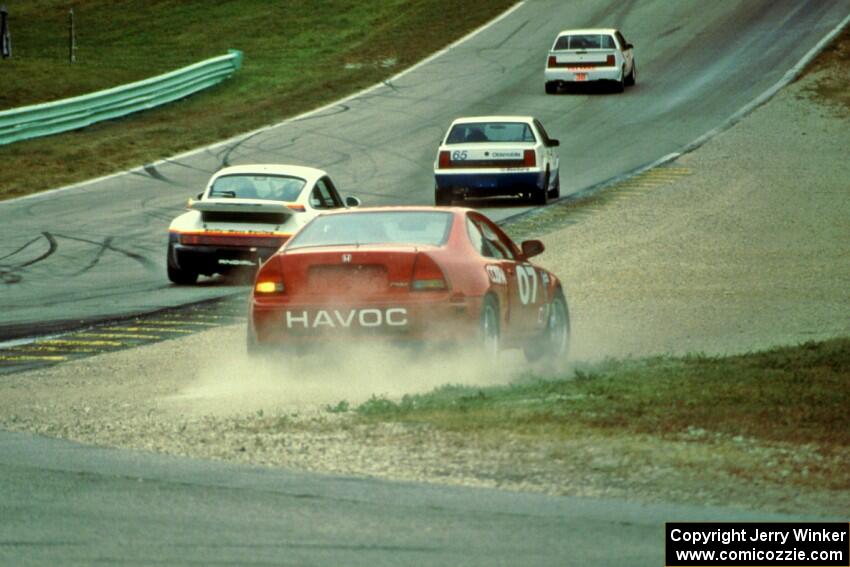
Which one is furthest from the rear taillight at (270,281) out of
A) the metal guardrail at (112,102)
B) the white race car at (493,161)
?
the metal guardrail at (112,102)

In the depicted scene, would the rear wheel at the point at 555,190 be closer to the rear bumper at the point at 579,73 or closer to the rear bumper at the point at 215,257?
the rear bumper at the point at 215,257

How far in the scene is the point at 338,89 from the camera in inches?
1735

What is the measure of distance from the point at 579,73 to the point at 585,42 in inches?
62.3

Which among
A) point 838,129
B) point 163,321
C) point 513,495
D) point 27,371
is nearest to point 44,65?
point 838,129

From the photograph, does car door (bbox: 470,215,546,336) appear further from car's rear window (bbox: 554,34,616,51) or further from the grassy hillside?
car's rear window (bbox: 554,34,616,51)

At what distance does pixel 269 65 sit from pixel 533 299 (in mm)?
34831

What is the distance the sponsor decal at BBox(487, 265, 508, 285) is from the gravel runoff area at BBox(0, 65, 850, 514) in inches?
26.8

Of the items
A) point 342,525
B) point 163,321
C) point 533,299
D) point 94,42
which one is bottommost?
point 94,42

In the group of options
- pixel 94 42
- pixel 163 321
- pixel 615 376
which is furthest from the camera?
pixel 94 42

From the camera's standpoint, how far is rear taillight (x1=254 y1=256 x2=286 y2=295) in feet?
40.1

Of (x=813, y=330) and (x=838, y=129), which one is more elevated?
(x=813, y=330)

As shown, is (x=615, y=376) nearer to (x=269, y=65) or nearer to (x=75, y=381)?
(x=75, y=381)

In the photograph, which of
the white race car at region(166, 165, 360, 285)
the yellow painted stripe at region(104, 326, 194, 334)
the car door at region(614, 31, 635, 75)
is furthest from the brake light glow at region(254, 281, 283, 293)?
the car door at region(614, 31, 635, 75)

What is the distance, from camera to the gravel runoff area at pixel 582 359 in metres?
8.96
